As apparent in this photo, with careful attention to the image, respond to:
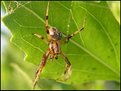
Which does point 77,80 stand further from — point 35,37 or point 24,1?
point 24,1

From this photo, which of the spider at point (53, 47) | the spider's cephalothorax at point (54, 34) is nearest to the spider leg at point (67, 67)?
the spider at point (53, 47)

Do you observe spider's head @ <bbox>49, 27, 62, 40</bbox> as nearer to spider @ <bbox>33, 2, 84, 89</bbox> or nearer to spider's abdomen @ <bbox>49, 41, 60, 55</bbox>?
spider @ <bbox>33, 2, 84, 89</bbox>

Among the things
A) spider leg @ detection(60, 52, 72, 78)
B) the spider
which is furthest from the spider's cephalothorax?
spider leg @ detection(60, 52, 72, 78)

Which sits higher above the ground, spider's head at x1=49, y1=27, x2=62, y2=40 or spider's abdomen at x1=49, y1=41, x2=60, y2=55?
spider's head at x1=49, y1=27, x2=62, y2=40

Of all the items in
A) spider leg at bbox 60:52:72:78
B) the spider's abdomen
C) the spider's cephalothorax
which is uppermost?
the spider's cephalothorax

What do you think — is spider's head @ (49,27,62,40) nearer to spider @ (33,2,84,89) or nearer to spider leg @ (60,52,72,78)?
spider @ (33,2,84,89)

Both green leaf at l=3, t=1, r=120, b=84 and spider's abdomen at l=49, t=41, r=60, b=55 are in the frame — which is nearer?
green leaf at l=3, t=1, r=120, b=84

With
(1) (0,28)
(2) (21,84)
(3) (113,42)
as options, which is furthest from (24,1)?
(2) (21,84)
